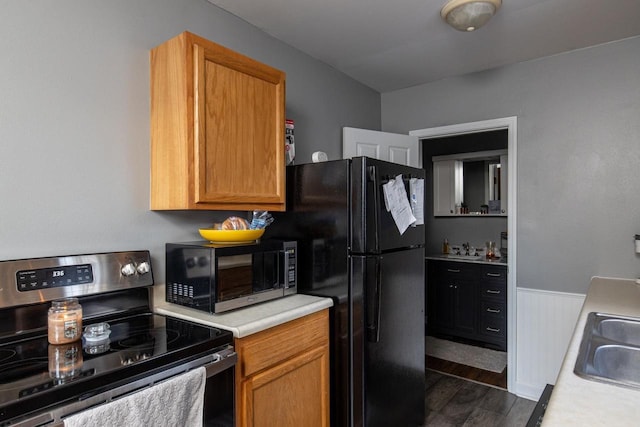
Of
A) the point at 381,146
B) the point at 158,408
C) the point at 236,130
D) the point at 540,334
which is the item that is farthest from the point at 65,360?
the point at 540,334

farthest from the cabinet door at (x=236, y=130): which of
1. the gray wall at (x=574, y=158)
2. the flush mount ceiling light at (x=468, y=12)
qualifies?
the gray wall at (x=574, y=158)

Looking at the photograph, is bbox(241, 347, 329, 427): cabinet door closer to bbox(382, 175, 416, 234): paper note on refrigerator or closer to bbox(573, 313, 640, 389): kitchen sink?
bbox(382, 175, 416, 234): paper note on refrigerator

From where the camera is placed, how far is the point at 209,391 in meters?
1.33

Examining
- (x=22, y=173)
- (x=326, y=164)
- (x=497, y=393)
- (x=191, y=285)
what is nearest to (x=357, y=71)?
(x=326, y=164)

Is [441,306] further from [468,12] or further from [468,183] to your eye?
[468,12]

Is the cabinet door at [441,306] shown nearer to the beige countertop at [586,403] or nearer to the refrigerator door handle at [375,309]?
the refrigerator door handle at [375,309]

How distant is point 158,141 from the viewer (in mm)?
1659

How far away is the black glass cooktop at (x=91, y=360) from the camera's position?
0.89 metres

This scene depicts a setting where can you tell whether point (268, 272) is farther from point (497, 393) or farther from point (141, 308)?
point (497, 393)

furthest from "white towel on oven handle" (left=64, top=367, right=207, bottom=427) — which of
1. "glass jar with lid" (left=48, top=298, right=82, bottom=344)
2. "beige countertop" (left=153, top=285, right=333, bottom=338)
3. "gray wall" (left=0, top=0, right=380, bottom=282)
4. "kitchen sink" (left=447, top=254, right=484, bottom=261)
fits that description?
"kitchen sink" (left=447, top=254, right=484, bottom=261)

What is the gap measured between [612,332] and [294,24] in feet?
6.89

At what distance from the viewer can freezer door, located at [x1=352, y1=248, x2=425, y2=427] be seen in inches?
71.1

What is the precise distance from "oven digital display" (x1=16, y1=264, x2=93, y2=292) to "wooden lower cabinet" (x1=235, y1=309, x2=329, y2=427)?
2.10ft

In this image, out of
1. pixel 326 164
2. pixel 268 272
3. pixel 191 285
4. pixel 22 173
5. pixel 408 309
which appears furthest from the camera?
pixel 408 309
